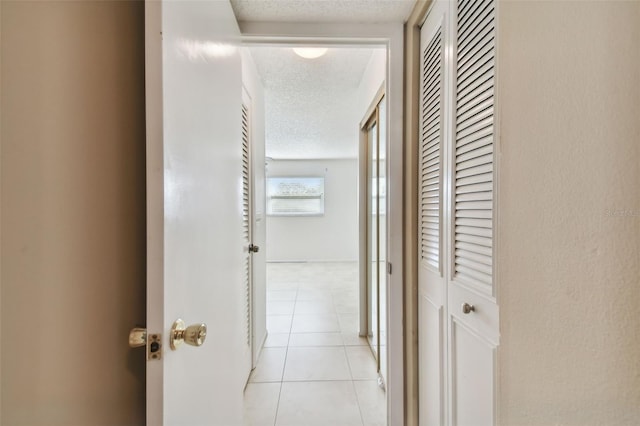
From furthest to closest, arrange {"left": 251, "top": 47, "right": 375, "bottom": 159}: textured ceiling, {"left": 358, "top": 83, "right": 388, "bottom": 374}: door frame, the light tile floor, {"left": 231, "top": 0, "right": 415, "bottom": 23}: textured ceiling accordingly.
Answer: {"left": 358, "top": 83, "right": 388, "bottom": 374}: door frame, {"left": 251, "top": 47, "right": 375, "bottom": 159}: textured ceiling, the light tile floor, {"left": 231, "top": 0, "right": 415, "bottom": 23}: textured ceiling

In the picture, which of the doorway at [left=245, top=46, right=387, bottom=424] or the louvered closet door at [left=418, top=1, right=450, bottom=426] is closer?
the louvered closet door at [left=418, top=1, right=450, bottom=426]

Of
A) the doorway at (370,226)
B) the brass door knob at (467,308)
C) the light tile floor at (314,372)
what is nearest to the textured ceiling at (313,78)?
the doorway at (370,226)

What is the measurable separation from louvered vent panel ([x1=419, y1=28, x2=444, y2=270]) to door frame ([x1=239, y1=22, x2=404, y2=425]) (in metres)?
0.12

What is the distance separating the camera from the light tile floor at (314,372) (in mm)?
1570

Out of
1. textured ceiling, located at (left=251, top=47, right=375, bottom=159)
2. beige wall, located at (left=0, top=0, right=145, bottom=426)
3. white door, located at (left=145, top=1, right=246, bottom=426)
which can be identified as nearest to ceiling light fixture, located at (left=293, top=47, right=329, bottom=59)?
textured ceiling, located at (left=251, top=47, right=375, bottom=159)

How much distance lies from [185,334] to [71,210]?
412 millimetres

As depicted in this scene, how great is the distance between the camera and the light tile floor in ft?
5.15

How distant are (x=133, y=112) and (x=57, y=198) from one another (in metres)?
0.28

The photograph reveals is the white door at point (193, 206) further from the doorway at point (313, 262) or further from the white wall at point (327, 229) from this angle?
the white wall at point (327, 229)

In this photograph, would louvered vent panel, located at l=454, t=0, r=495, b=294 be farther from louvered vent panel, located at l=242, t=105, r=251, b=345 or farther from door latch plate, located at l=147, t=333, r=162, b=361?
louvered vent panel, located at l=242, t=105, r=251, b=345

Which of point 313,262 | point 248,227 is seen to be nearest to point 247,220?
point 248,227

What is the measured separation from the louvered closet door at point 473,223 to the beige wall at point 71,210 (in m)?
0.94

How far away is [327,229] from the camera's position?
6.30 meters

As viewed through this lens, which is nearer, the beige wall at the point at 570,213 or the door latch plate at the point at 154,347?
the beige wall at the point at 570,213
